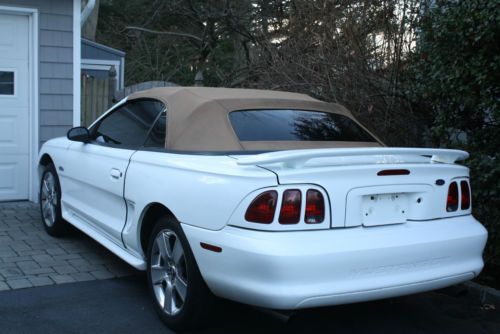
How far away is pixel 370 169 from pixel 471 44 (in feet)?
6.59

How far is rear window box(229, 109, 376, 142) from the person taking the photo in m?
4.32

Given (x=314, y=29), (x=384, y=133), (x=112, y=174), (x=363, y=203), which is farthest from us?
(x=314, y=29)

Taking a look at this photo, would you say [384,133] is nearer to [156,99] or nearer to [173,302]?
[156,99]

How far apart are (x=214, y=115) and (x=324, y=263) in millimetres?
1566

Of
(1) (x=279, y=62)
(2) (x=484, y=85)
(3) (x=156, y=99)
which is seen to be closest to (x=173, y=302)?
(3) (x=156, y=99)

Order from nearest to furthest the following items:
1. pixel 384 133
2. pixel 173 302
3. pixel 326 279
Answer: pixel 326 279 < pixel 173 302 < pixel 384 133

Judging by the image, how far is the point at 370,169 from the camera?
3.49 metres

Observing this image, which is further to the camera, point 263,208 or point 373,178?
point 373,178

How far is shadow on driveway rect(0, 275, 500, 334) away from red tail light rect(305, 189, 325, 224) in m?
0.87

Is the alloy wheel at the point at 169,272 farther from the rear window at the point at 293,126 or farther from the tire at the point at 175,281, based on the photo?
the rear window at the point at 293,126

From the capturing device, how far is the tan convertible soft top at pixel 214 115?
13.7 ft

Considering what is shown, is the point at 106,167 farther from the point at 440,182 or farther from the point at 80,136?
the point at 440,182

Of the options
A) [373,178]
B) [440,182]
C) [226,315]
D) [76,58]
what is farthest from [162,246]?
[76,58]

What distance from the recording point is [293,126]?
14.7 feet
